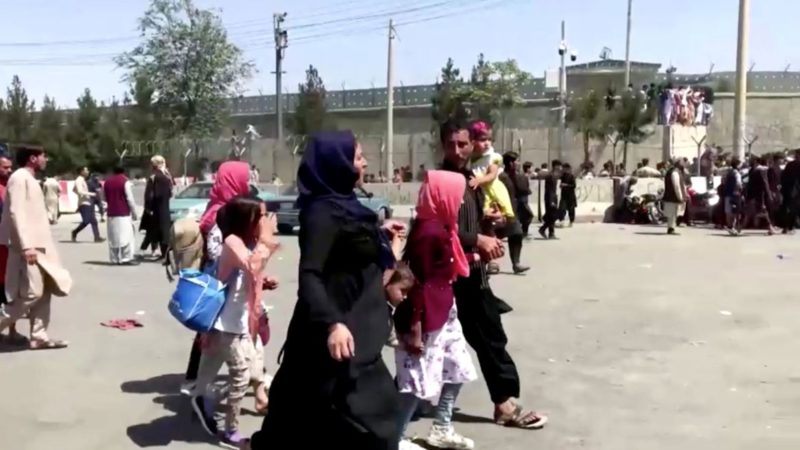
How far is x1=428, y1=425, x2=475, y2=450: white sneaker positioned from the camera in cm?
640

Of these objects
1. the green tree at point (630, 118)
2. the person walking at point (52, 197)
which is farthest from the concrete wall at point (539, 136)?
the person walking at point (52, 197)

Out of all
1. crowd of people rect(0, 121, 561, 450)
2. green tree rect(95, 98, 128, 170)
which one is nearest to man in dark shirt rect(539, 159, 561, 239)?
crowd of people rect(0, 121, 561, 450)

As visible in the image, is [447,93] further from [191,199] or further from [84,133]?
[191,199]

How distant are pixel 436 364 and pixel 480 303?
29.1 inches

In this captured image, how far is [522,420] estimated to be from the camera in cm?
700

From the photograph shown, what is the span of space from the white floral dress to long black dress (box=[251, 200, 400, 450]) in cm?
144

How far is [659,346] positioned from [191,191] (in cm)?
1759

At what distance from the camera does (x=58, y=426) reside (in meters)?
7.13

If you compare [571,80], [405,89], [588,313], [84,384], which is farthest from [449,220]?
[571,80]

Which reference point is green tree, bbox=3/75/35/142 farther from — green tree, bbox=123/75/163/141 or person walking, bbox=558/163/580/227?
person walking, bbox=558/163/580/227

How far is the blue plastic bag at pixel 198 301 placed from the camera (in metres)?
6.49

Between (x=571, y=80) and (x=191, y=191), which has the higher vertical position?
(x=571, y=80)

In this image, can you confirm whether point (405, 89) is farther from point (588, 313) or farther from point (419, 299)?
point (419, 299)

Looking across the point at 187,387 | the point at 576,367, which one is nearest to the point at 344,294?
the point at 187,387
